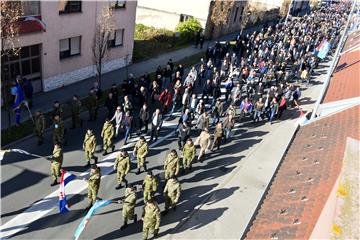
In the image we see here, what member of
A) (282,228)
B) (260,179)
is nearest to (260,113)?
(260,179)

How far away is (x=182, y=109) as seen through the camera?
64.2ft

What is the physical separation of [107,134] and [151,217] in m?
5.07

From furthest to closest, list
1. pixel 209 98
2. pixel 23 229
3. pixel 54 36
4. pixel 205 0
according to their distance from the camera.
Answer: pixel 205 0 < pixel 209 98 < pixel 54 36 < pixel 23 229

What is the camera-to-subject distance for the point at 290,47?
3228 centimetres

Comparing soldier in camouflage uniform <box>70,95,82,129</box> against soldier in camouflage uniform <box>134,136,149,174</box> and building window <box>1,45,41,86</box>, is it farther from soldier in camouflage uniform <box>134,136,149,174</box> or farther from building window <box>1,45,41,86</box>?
→ soldier in camouflage uniform <box>134,136,149,174</box>

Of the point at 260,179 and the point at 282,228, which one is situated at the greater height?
the point at 282,228

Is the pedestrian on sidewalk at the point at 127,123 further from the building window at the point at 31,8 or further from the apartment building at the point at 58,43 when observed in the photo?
the building window at the point at 31,8

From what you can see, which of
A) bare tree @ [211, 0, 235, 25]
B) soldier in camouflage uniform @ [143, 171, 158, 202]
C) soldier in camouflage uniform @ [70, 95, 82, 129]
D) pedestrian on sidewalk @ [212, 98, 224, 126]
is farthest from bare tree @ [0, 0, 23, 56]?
bare tree @ [211, 0, 235, 25]

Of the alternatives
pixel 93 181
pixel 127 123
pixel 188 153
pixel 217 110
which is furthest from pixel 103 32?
pixel 93 181

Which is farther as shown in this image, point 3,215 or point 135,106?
point 135,106

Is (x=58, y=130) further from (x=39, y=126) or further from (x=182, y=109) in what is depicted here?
(x=182, y=109)

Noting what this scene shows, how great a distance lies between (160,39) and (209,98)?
1315 cm

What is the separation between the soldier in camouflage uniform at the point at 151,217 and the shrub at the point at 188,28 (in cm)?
2604

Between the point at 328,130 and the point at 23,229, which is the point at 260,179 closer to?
the point at 328,130
